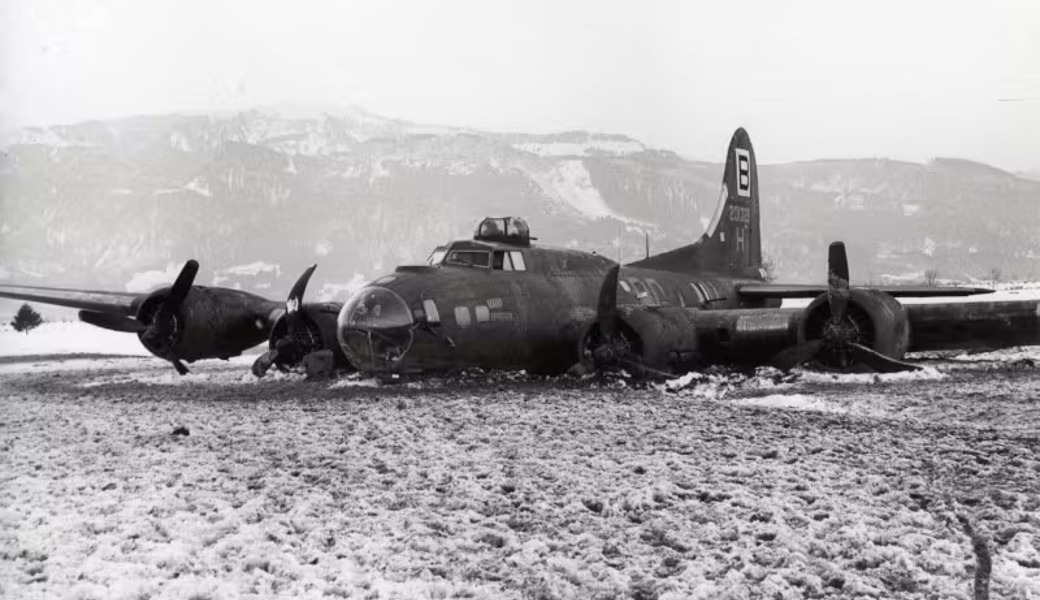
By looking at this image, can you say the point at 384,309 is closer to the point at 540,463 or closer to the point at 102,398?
the point at 102,398

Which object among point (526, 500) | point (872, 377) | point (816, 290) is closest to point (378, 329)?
point (526, 500)

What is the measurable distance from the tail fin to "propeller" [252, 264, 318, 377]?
10763mm

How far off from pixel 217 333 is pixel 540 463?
12.2 metres

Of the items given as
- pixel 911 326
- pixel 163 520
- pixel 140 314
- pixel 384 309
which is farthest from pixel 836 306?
pixel 140 314

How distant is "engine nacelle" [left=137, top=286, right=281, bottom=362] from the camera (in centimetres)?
1723

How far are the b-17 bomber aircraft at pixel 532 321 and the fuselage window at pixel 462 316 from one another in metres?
0.02

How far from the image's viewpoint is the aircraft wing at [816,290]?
18.2m

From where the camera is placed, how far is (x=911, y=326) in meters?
15.8

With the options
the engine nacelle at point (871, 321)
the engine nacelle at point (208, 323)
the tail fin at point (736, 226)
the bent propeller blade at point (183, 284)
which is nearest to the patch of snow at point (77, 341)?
the engine nacelle at point (208, 323)

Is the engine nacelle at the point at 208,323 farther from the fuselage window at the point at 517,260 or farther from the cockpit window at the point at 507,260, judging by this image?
the fuselage window at the point at 517,260

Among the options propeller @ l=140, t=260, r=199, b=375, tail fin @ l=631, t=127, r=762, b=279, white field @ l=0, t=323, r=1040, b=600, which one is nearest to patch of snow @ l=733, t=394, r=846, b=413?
white field @ l=0, t=323, r=1040, b=600

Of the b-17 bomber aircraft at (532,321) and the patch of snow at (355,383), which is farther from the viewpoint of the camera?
the patch of snow at (355,383)

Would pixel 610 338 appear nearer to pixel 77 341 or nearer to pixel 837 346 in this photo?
pixel 837 346

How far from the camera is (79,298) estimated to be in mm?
19078
